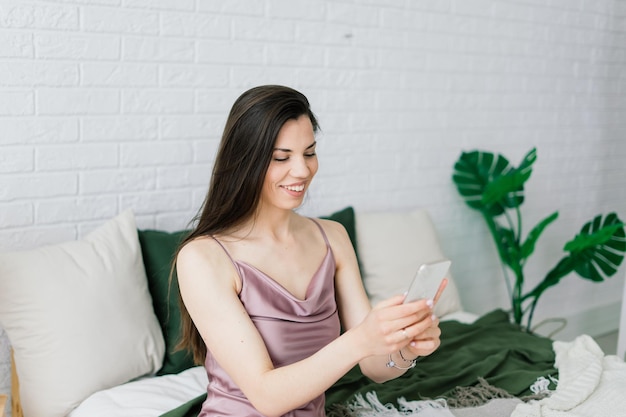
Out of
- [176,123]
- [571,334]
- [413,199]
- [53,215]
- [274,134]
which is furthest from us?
[571,334]

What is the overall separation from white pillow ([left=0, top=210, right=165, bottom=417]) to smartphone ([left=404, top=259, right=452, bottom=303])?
1.12m

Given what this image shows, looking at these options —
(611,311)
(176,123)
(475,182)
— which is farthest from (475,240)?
(176,123)

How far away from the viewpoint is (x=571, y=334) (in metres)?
4.62

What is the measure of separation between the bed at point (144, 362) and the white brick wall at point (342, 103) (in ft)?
0.81

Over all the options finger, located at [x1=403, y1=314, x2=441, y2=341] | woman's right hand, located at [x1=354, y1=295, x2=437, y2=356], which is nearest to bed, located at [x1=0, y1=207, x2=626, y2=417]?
finger, located at [x1=403, y1=314, x2=441, y2=341]

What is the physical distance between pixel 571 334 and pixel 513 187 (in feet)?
5.02

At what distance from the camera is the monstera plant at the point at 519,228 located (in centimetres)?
349

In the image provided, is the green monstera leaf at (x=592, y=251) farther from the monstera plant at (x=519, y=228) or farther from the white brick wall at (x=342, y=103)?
the white brick wall at (x=342, y=103)

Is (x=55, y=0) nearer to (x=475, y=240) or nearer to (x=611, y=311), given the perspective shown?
(x=475, y=240)

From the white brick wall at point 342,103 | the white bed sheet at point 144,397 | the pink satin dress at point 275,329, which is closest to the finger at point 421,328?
the pink satin dress at point 275,329

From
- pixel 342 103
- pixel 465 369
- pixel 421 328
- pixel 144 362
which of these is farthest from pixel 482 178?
pixel 421 328

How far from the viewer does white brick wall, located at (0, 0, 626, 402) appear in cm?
Answer: 254

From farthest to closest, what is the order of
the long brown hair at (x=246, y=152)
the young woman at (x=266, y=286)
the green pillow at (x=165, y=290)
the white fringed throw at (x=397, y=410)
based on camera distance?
1. the green pillow at (x=165, y=290)
2. the white fringed throw at (x=397, y=410)
3. the long brown hair at (x=246, y=152)
4. the young woman at (x=266, y=286)

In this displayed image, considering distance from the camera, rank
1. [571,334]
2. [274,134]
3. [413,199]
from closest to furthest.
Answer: [274,134], [413,199], [571,334]
